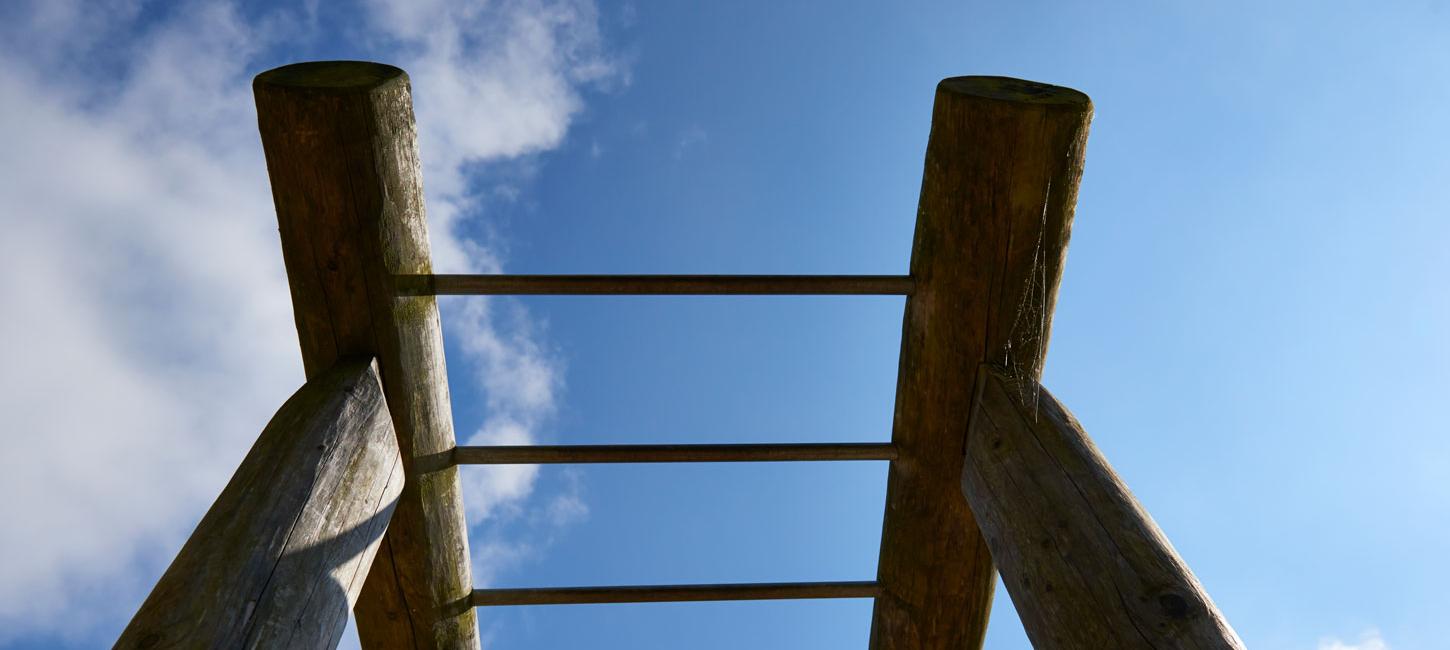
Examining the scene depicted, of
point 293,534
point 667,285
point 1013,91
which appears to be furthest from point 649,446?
point 1013,91

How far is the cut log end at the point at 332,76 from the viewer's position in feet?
9.30

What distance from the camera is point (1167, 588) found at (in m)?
2.16

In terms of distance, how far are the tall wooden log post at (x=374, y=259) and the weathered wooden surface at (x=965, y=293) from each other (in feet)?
5.76

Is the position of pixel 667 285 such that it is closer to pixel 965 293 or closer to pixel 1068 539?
pixel 965 293

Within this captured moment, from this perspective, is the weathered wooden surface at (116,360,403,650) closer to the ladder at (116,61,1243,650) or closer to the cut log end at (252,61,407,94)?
the ladder at (116,61,1243,650)

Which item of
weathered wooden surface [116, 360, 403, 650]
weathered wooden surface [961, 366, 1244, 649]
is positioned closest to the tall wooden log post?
weathered wooden surface [116, 360, 403, 650]

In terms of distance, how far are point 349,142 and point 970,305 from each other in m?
2.12

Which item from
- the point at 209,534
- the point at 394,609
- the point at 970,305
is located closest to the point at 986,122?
the point at 970,305

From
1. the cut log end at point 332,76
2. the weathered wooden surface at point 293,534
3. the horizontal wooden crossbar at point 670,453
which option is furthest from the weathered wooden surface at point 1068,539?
the cut log end at point 332,76

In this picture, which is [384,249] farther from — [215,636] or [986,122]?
[986,122]

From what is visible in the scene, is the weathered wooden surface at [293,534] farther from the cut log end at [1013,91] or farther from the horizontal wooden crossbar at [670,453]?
the cut log end at [1013,91]

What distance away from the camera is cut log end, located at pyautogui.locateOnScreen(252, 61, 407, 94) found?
2834mm

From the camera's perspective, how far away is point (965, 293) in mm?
3227

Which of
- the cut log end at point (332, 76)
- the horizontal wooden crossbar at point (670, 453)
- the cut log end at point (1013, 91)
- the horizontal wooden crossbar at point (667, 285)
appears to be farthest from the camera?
the horizontal wooden crossbar at point (670, 453)
